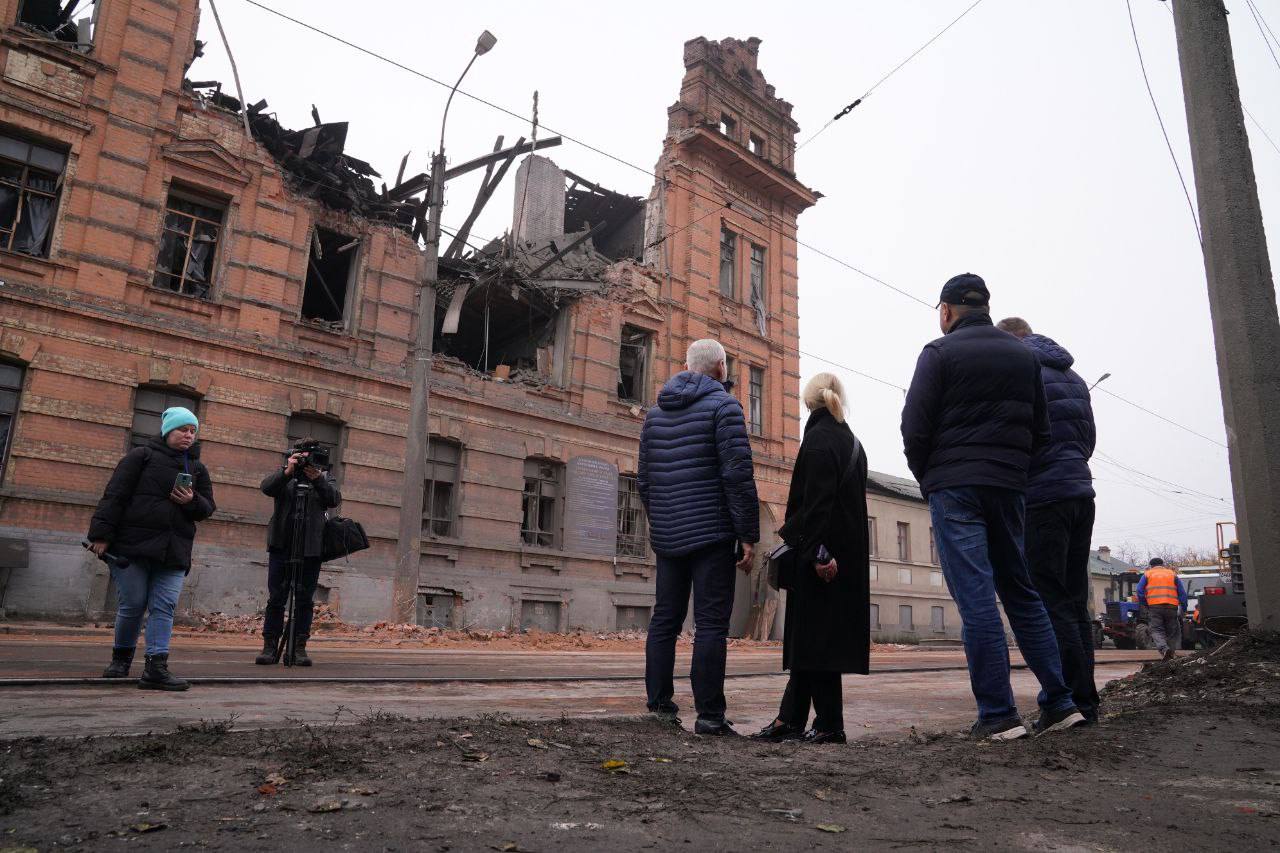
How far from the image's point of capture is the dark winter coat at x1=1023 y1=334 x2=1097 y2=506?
4367 mm

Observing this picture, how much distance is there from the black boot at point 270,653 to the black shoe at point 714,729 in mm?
4230

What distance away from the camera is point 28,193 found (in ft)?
46.4

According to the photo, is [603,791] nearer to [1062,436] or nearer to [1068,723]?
[1068,723]

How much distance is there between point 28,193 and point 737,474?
15519 millimetres

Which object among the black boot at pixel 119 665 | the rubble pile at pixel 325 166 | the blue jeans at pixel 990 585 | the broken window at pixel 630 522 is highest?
the rubble pile at pixel 325 166

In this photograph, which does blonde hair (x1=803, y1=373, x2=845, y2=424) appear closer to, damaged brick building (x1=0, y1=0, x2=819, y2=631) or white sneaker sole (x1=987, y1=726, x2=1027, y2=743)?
white sneaker sole (x1=987, y1=726, x2=1027, y2=743)

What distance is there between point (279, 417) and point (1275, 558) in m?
15.3

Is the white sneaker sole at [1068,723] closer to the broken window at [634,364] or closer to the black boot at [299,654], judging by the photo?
the black boot at [299,654]

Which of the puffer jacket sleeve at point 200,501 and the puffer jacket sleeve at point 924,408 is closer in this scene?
the puffer jacket sleeve at point 924,408

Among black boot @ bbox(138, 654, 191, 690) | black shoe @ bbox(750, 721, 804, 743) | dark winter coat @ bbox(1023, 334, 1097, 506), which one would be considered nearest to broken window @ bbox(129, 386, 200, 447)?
black boot @ bbox(138, 654, 191, 690)

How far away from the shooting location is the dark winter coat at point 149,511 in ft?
15.7

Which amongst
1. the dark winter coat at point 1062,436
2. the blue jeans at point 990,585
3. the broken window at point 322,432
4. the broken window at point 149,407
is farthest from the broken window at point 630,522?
the blue jeans at point 990,585

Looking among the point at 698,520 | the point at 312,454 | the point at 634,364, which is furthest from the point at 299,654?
the point at 634,364

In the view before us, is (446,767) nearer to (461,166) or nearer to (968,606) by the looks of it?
(968,606)
